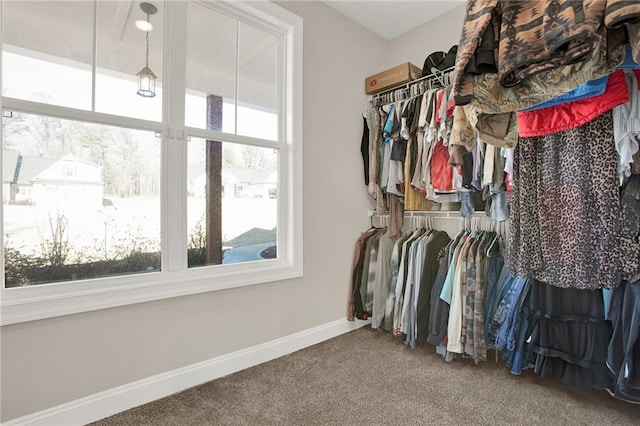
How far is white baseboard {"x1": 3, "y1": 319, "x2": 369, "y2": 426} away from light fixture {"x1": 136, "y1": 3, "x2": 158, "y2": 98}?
5.33 feet

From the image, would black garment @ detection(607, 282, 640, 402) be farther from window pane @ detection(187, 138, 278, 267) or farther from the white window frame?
window pane @ detection(187, 138, 278, 267)

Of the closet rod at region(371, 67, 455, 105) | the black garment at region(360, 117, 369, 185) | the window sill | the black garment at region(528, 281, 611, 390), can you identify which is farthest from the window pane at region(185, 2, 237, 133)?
the black garment at region(528, 281, 611, 390)

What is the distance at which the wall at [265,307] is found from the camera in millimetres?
1424

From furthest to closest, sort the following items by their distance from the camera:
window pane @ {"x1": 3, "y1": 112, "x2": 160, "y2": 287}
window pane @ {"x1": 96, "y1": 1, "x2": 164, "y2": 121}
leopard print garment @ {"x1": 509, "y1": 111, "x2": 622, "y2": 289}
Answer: window pane @ {"x1": 96, "y1": 1, "x2": 164, "y2": 121} < window pane @ {"x1": 3, "y1": 112, "x2": 160, "y2": 287} < leopard print garment @ {"x1": 509, "y1": 111, "x2": 622, "y2": 289}

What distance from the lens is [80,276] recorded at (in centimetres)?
158

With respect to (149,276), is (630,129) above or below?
above

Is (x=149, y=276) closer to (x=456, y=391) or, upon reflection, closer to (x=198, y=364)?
(x=198, y=364)

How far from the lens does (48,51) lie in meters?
1.53

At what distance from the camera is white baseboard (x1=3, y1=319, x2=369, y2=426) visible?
145 cm

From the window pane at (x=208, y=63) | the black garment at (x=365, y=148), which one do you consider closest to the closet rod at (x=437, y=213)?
the black garment at (x=365, y=148)

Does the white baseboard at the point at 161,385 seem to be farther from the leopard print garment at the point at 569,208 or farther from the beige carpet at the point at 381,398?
the leopard print garment at the point at 569,208

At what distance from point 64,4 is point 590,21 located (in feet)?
7.43

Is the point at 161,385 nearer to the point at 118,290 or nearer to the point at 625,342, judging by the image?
the point at 118,290

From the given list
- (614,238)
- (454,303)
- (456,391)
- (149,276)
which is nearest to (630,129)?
(614,238)
